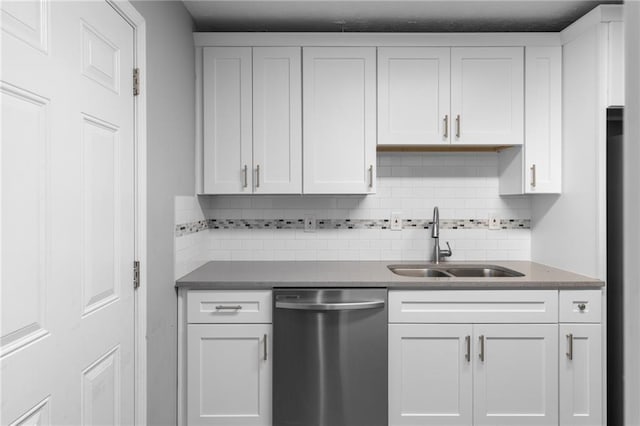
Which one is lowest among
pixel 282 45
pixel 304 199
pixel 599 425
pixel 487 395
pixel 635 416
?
pixel 599 425

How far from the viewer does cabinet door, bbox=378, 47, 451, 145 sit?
8.29 feet

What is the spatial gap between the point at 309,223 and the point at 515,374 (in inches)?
58.0

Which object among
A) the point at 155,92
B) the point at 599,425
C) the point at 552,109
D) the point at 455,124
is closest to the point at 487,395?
the point at 599,425

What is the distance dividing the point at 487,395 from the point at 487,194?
128 cm

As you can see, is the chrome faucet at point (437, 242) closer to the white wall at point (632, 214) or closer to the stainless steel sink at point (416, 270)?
the stainless steel sink at point (416, 270)

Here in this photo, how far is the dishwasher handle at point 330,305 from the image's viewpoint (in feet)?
7.00

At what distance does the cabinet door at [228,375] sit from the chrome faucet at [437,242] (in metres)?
1.21

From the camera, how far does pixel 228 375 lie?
222cm

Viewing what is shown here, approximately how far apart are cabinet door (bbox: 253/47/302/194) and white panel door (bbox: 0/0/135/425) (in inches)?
36.3

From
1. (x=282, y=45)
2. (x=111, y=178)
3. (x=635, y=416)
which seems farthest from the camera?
(x=282, y=45)

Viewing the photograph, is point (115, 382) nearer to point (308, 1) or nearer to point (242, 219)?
point (242, 219)

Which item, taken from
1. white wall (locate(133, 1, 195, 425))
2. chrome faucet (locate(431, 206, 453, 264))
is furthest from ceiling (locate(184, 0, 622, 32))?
chrome faucet (locate(431, 206, 453, 264))

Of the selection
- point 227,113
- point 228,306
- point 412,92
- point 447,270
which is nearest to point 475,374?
point 447,270

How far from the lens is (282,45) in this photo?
2.52 metres
